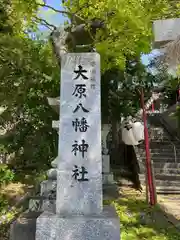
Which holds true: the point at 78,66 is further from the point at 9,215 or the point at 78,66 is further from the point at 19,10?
the point at 9,215

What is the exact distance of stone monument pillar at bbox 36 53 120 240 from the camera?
321 centimetres

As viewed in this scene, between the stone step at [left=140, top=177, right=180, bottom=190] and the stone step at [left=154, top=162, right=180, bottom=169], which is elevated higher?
the stone step at [left=154, top=162, right=180, bottom=169]

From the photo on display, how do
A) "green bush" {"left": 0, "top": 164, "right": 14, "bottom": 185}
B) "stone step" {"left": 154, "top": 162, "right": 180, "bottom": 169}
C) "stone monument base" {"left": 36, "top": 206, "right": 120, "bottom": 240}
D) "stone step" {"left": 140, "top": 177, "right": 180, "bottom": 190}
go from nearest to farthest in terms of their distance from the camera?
"stone monument base" {"left": 36, "top": 206, "right": 120, "bottom": 240}
"green bush" {"left": 0, "top": 164, "right": 14, "bottom": 185}
"stone step" {"left": 140, "top": 177, "right": 180, "bottom": 190}
"stone step" {"left": 154, "top": 162, "right": 180, "bottom": 169}

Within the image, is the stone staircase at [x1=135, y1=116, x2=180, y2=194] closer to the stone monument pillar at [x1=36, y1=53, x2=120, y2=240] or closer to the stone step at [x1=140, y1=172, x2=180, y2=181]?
the stone step at [x1=140, y1=172, x2=180, y2=181]

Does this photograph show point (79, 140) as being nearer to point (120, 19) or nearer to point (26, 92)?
point (120, 19)

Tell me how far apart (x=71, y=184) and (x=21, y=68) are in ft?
14.6

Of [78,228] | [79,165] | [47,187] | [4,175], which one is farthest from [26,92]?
[78,228]

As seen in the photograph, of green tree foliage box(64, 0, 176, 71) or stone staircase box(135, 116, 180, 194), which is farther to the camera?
stone staircase box(135, 116, 180, 194)

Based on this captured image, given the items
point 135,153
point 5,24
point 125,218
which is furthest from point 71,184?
point 135,153

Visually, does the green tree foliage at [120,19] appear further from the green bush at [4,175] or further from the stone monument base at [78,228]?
the green bush at [4,175]

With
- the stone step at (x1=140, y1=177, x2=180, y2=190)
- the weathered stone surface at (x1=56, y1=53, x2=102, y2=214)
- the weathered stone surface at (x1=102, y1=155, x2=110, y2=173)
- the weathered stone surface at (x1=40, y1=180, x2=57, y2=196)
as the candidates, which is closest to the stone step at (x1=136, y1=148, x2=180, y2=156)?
the stone step at (x1=140, y1=177, x2=180, y2=190)

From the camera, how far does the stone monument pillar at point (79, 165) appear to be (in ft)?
10.5

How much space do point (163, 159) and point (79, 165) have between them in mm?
8019

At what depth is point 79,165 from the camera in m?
3.55
